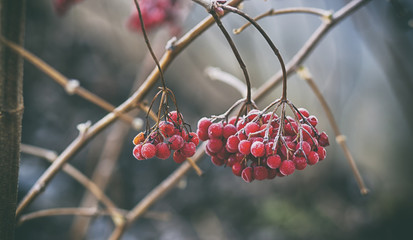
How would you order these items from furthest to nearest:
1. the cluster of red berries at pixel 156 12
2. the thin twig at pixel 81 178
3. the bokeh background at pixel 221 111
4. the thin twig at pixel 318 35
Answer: the bokeh background at pixel 221 111 < the cluster of red berries at pixel 156 12 < the thin twig at pixel 81 178 < the thin twig at pixel 318 35

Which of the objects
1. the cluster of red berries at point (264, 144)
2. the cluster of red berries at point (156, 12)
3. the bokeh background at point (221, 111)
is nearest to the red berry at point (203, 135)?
the cluster of red berries at point (264, 144)

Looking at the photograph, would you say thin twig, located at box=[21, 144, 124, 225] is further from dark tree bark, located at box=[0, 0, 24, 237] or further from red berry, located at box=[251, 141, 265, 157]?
red berry, located at box=[251, 141, 265, 157]

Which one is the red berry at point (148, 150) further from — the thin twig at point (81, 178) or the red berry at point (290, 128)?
the thin twig at point (81, 178)

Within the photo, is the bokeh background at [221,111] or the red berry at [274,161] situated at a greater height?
the bokeh background at [221,111]

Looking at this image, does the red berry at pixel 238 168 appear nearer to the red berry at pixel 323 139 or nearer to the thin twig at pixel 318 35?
the red berry at pixel 323 139

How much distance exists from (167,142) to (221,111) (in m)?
2.29

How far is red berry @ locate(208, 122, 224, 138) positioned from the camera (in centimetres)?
46

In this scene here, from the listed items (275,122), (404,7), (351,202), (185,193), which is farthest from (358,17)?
(351,202)

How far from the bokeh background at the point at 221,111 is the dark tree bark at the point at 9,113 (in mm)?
985

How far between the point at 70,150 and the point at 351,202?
294 centimetres

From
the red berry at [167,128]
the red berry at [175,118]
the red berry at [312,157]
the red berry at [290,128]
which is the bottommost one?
the red berry at [312,157]

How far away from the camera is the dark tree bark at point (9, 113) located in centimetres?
47

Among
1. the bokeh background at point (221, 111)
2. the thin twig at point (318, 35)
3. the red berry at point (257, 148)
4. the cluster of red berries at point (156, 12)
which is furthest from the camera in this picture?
the bokeh background at point (221, 111)

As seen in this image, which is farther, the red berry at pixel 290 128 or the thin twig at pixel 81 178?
the thin twig at pixel 81 178
